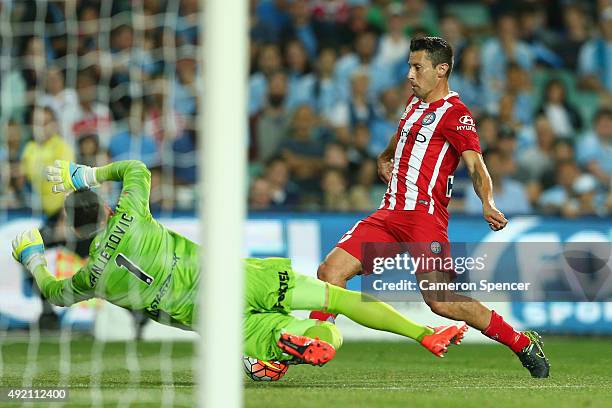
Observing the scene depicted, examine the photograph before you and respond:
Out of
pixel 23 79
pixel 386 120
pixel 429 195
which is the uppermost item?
pixel 23 79

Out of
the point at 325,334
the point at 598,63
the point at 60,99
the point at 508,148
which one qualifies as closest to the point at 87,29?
the point at 60,99

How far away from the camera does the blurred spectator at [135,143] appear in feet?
41.7

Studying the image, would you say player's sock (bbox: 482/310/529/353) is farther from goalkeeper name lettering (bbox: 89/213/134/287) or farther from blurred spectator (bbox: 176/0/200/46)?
blurred spectator (bbox: 176/0/200/46)

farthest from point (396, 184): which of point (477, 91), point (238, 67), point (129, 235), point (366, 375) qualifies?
point (477, 91)

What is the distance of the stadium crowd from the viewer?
12680mm

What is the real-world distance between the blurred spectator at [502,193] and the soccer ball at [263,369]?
5107 mm

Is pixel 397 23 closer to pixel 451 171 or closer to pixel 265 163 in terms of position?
pixel 265 163

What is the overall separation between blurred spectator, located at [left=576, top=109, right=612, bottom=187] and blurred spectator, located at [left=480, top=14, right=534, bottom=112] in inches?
48.4

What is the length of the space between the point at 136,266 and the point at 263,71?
7651 mm

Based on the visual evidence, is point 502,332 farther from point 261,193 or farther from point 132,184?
point 261,193

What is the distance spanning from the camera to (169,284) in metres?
7.24

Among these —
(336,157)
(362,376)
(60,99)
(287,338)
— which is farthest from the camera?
(336,157)

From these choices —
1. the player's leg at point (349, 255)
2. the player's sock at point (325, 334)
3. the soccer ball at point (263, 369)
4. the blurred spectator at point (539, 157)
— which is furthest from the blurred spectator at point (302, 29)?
the player's sock at point (325, 334)

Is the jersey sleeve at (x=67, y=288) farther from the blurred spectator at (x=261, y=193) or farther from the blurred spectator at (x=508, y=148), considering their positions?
the blurred spectator at (x=508, y=148)
